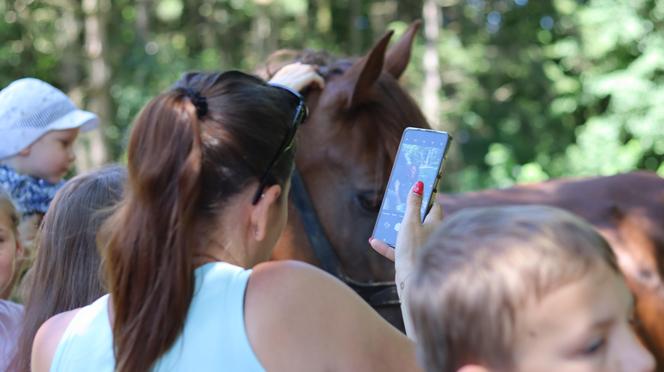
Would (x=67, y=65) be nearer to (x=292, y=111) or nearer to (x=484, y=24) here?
(x=484, y=24)

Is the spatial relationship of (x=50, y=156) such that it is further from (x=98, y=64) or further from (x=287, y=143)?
(x=98, y=64)

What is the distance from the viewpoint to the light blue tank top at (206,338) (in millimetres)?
1439

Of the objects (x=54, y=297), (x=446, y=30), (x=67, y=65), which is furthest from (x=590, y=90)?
(x=54, y=297)

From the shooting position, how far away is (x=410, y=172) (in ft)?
6.45

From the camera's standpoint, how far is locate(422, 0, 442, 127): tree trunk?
19531mm

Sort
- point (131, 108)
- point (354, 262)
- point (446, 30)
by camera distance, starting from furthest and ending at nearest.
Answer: point (446, 30)
point (131, 108)
point (354, 262)

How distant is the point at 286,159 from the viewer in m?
1.67

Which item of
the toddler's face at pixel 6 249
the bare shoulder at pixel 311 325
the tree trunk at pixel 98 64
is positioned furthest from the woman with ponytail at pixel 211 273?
the tree trunk at pixel 98 64

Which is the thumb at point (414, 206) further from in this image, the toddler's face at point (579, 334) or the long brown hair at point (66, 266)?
the long brown hair at point (66, 266)

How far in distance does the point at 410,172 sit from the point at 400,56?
62.2 inches

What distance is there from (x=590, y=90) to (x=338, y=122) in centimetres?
1286

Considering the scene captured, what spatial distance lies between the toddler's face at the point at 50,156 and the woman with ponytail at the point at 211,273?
175cm

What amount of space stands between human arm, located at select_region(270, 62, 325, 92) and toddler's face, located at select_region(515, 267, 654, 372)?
2.00 meters

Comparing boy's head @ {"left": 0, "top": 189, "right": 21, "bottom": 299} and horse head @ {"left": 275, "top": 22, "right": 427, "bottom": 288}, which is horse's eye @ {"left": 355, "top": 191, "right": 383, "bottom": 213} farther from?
boy's head @ {"left": 0, "top": 189, "right": 21, "bottom": 299}
